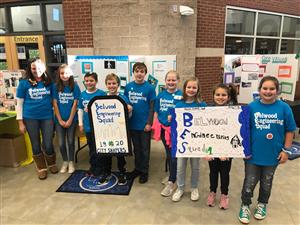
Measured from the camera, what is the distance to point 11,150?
3.95 m

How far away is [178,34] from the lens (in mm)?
5125

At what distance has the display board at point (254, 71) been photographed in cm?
452

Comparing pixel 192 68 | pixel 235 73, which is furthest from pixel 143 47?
pixel 235 73

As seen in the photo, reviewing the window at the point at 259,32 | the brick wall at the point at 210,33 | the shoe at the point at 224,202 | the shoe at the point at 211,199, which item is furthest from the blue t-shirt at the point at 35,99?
the window at the point at 259,32

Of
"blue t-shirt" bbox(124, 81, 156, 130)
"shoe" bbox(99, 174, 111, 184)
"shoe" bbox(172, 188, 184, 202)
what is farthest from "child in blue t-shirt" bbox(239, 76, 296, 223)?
"shoe" bbox(99, 174, 111, 184)

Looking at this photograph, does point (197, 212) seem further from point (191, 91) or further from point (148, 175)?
point (191, 91)

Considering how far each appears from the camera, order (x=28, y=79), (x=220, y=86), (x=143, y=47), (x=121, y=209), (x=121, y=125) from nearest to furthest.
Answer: (x=220, y=86), (x=121, y=209), (x=121, y=125), (x=28, y=79), (x=143, y=47)

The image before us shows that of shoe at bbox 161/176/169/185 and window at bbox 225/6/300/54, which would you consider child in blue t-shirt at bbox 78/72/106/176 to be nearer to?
shoe at bbox 161/176/169/185

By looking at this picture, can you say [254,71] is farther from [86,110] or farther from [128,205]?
[128,205]

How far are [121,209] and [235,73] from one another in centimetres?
305

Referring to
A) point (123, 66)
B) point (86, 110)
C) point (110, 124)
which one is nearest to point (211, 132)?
point (110, 124)

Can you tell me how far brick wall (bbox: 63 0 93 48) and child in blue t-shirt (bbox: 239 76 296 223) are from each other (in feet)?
12.6

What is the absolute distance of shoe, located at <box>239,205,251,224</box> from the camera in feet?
8.54

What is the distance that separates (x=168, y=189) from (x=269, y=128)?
4.64ft
